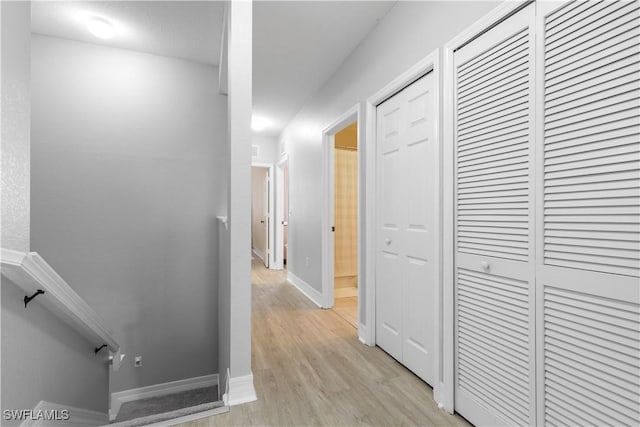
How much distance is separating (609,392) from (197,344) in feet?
10.6

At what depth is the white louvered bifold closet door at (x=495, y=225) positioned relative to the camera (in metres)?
1.27

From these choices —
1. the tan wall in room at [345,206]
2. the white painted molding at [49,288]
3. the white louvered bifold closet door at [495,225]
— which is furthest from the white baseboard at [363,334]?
the white painted molding at [49,288]

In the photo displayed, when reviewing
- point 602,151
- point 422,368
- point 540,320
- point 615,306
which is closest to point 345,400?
point 422,368

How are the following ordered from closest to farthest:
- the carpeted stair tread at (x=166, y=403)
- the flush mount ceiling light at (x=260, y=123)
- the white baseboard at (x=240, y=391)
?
the white baseboard at (x=240, y=391)
the carpeted stair tread at (x=166, y=403)
the flush mount ceiling light at (x=260, y=123)

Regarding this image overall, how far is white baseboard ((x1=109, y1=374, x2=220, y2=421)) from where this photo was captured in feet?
9.30

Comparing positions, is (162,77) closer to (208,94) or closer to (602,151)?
(208,94)

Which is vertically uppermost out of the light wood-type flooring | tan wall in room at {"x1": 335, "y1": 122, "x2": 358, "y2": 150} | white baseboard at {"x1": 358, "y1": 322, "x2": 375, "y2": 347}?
tan wall in room at {"x1": 335, "y1": 122, "x2": 358, "y2": 150}

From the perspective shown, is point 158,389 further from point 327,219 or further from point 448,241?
point 448,241

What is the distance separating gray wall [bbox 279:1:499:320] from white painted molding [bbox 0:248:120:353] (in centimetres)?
195

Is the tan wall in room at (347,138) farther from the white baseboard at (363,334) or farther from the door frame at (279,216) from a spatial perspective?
the white baseboard at (363,334)

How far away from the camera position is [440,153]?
1.71 meters

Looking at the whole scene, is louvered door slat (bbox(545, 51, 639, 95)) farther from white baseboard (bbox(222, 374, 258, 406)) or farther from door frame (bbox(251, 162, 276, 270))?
door frame (bbox(251, 162, 276, 270))

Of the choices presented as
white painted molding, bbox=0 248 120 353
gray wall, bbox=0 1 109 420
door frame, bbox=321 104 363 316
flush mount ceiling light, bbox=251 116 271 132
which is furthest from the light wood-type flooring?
flush mount ceiling light, bbox=251 116 271 132

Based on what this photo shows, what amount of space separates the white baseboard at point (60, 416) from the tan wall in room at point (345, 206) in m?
3.05
